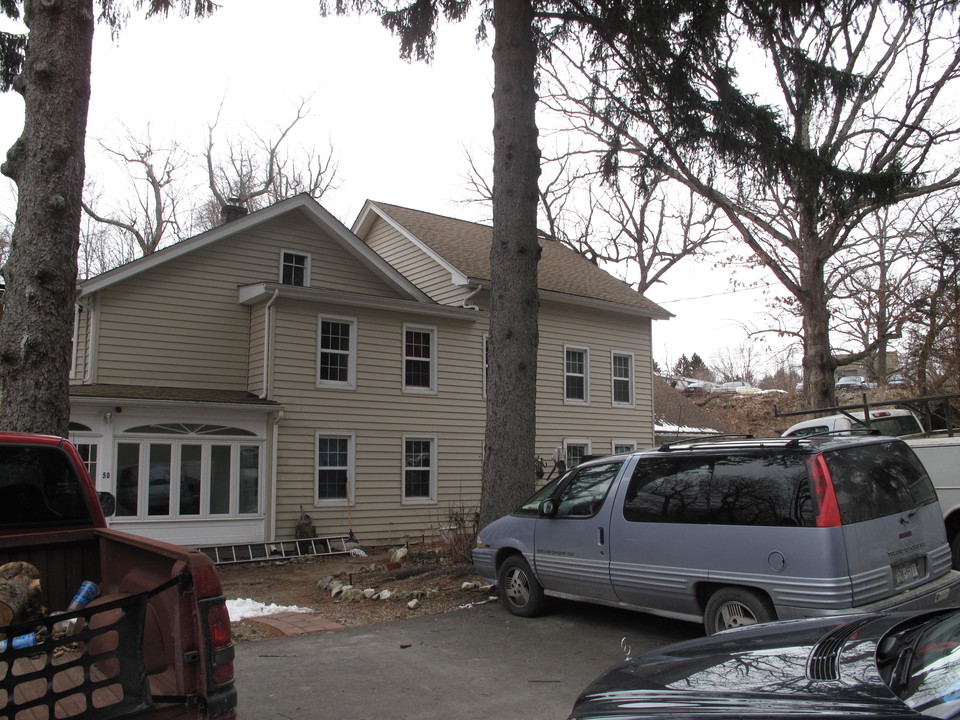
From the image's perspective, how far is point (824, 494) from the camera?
548cm

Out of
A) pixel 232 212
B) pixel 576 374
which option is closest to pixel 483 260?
pixel 576 374

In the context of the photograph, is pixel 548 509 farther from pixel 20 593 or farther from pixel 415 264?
pixel 415 264

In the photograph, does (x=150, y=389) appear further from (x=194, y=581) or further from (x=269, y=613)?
(x=194, y=581)

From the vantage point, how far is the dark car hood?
94.8 inches

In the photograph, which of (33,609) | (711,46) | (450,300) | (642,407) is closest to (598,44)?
(711,46)

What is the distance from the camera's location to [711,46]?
38.6 feet

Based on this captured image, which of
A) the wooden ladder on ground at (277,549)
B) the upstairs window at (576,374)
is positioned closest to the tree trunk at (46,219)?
the wooden ladder on ground at (277,549)

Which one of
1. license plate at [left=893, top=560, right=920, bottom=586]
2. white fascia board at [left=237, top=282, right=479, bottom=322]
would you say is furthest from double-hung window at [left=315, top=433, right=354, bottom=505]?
license plate at [left=893, top=560, right=920, bottom=586]

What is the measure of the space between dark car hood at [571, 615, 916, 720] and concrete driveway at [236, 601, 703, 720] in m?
2.13

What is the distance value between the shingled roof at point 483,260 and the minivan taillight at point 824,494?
546 inches

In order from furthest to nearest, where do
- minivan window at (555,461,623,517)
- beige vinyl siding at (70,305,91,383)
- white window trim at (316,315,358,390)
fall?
white window trim at (316,315,358,390) → beige vinyl siding at (70,305,91,383) → minivan window at (555,461,623,517)

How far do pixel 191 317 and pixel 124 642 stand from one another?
46.4ft

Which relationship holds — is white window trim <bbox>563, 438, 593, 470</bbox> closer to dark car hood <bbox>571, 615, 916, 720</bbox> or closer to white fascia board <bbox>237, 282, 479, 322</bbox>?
white fascia board <bbox>237, 282, 479, 322</bbox>

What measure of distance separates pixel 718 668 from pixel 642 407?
20.3 m
